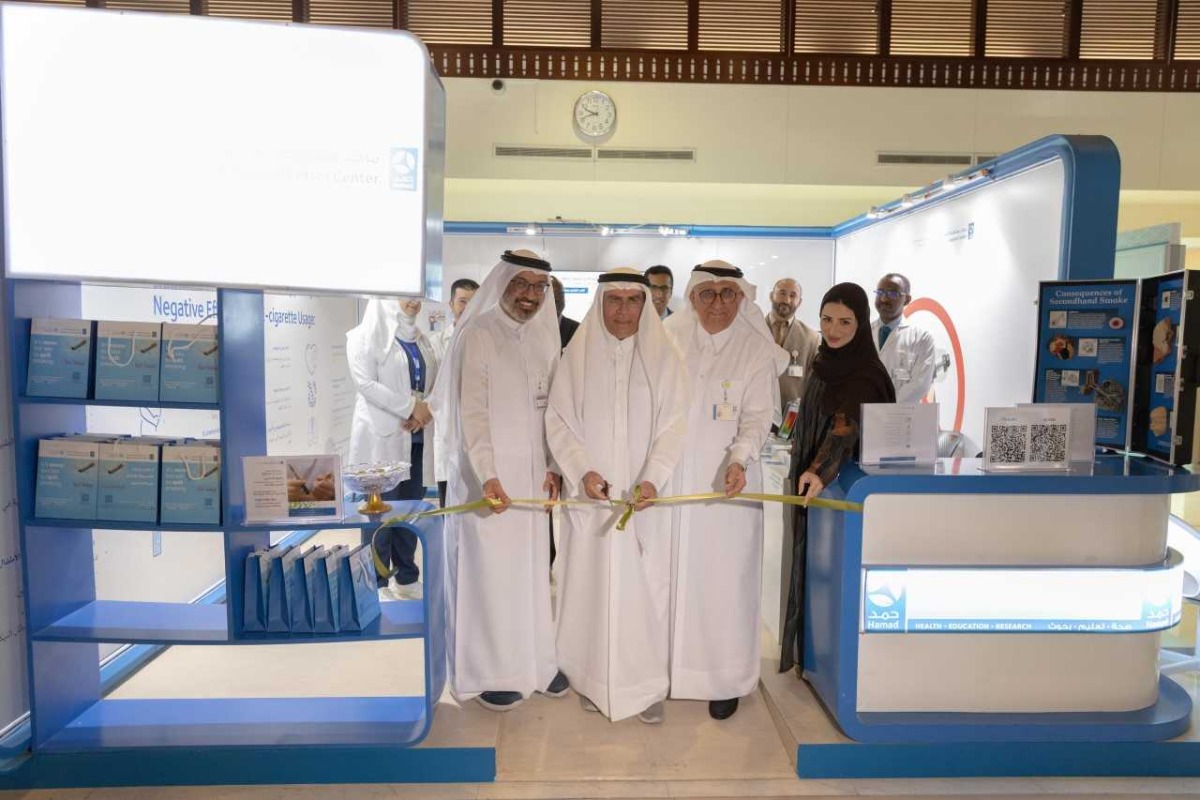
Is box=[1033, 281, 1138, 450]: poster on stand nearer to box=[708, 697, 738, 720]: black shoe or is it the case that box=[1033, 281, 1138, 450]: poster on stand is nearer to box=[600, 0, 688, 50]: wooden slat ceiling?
box=[708, 697, 738, 720]: black shoe

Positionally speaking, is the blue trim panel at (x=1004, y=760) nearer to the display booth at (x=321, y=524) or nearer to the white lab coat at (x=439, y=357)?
the display booth at (x=321, y=524)

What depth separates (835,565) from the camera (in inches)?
110

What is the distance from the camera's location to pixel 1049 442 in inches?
107

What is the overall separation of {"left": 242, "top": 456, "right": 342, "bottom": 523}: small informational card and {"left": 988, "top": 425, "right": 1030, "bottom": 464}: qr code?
89.9 inches

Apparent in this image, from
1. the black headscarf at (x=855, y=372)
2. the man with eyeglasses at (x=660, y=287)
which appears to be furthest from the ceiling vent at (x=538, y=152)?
the black headscarf at (x=855, y=372)

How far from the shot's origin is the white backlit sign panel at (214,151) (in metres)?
2.26

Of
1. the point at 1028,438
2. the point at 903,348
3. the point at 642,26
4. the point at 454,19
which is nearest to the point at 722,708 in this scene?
the point at 1028,438

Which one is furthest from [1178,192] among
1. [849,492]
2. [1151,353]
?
[849,492]

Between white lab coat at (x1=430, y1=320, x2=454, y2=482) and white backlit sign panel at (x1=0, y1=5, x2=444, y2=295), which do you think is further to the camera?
white lab coat at (x1=430, y1=320, x2=454, y2=482)

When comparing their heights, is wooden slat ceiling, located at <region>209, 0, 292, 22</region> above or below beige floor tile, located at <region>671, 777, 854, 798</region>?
above

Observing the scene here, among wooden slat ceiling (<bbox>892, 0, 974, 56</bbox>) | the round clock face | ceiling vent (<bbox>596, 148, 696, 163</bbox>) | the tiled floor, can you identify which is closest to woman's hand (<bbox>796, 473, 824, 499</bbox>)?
the tiled floor

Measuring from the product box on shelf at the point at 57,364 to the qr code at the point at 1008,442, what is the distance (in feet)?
10.1

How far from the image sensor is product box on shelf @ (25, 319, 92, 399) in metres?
2.44

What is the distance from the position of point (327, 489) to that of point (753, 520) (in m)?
1.54
